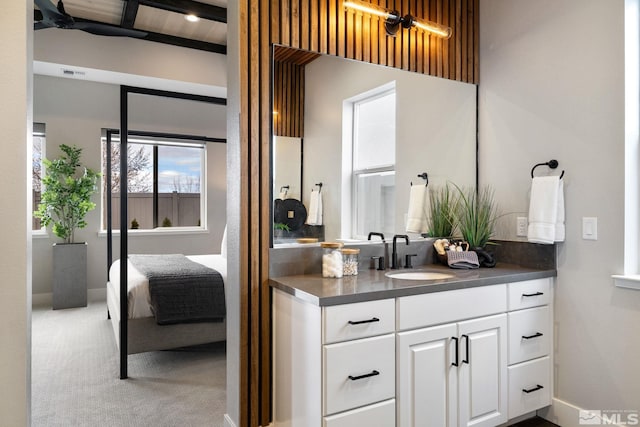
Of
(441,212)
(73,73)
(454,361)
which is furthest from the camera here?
(73,73)

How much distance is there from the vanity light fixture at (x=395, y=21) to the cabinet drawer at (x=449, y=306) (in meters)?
1.61

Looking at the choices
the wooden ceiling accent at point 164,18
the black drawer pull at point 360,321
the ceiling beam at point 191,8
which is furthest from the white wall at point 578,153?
the wooden ceiling accent at point 164,18

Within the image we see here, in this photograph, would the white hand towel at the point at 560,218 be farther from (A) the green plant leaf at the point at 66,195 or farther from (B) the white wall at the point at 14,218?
(A) the green plant leaf at the point at 66,195

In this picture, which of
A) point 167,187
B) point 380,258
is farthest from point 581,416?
point 167,187

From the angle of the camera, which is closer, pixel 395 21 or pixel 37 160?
pixel 395 21

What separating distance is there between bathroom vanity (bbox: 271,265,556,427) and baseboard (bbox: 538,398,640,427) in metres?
0.08

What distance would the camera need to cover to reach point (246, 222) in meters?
2.07

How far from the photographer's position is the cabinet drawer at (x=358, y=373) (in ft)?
5.46

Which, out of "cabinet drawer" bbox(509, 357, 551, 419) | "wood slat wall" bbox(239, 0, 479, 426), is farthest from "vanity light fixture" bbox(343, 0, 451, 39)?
"cabinet drawer" bbox(509, 357, 551, 419)

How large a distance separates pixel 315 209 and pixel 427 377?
1077mm

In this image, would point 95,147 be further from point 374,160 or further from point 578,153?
point 578,153

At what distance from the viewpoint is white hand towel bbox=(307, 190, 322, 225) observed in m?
2.34

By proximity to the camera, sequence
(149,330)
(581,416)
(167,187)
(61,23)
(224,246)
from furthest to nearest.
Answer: (167,187), (224,246), (61,23), (149,330), (581,416)

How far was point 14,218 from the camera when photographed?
1.52m
